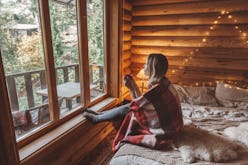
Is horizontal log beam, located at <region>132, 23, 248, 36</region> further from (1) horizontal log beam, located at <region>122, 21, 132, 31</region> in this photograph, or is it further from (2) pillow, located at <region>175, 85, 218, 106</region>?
(2) pillow, located at <region>175, 85, 218, 106</region>

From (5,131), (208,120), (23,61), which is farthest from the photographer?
(208,120)

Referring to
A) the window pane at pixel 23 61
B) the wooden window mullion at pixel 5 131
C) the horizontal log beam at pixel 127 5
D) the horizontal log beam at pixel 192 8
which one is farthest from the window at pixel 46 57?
the horizontal log beam at pixel 192 8

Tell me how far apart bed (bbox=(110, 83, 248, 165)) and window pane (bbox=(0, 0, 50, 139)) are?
0.95m

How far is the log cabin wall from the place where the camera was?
2.66 meters

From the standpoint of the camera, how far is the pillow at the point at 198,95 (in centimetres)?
266

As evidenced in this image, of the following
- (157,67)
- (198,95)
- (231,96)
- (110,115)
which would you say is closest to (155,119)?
(157,67)

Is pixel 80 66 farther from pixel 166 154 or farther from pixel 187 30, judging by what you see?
pixel 187 30

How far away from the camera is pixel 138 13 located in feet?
10.3

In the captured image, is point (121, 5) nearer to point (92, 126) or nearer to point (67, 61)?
point (67, 61)

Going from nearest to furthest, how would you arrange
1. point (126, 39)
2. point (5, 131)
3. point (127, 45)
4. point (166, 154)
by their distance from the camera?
point (5, 131), point (166, 154), point (126, 39), point (127, 45)

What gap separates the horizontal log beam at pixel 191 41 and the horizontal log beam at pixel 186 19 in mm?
246

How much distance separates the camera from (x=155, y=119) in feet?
5.16

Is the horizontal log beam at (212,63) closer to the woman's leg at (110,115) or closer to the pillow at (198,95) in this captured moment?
the pillow at (198,95)

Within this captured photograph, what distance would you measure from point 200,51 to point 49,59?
238 centimetres
